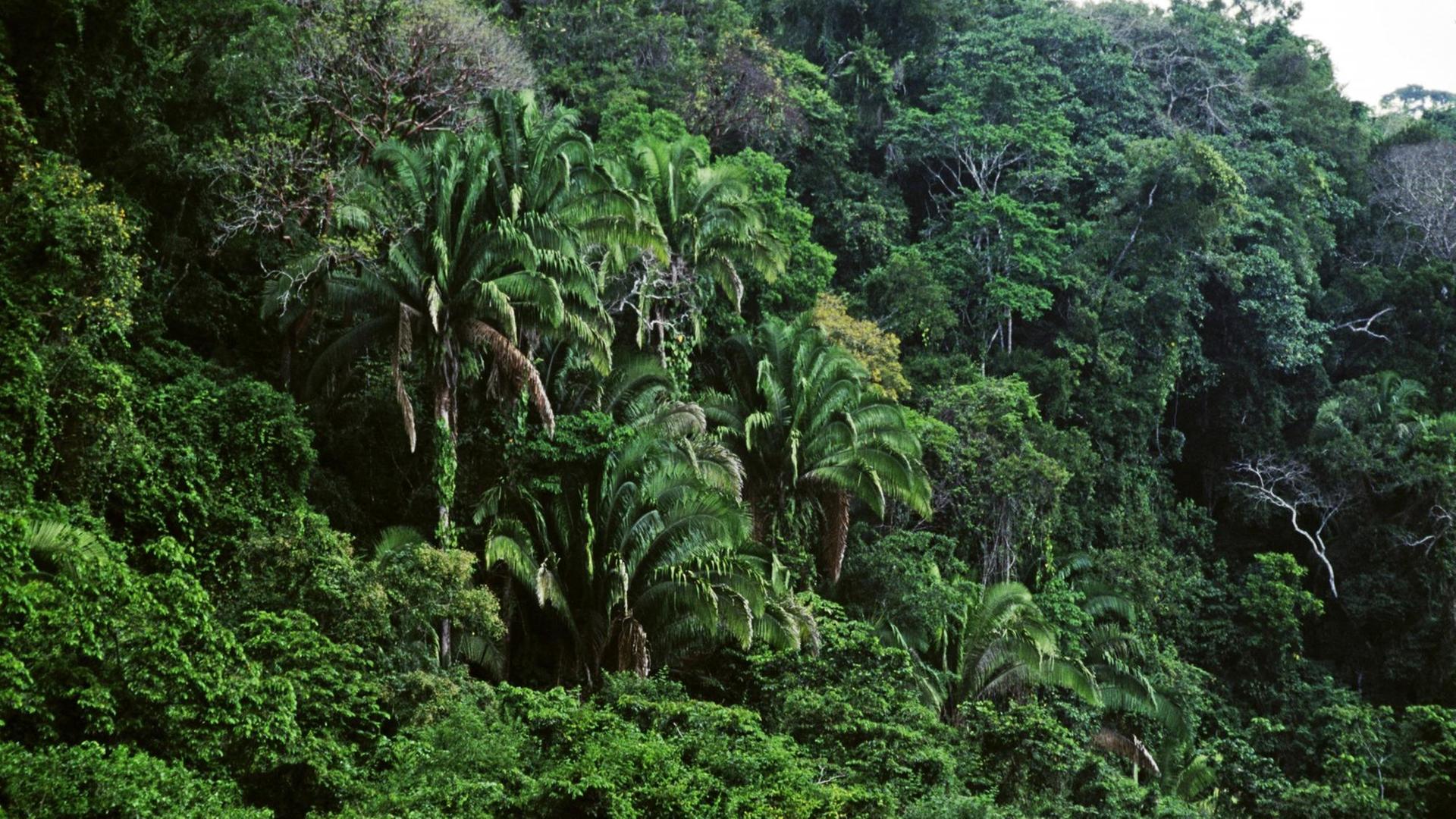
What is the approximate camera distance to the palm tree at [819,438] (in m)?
24.1

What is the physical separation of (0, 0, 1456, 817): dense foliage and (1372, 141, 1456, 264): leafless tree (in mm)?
153

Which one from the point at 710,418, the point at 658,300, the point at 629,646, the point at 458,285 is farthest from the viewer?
the point at 710,418

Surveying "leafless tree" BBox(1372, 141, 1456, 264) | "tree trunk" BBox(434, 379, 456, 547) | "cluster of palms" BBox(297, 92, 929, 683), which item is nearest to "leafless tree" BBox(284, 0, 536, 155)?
"cluster of palms" BBox(297, 92, 929, 683)

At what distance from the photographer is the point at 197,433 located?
54.2 ft

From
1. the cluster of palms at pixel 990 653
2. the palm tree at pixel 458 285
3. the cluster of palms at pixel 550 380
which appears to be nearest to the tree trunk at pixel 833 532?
the cluster of palms at pixel 990 653

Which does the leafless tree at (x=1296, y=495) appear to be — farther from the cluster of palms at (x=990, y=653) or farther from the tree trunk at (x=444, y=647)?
the tree trunk at (x=444, y=647)

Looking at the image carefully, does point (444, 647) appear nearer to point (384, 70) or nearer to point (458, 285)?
point (458, 285)

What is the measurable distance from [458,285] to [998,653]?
36.9ft

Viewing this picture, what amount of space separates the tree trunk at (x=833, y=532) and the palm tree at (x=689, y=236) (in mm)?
3841

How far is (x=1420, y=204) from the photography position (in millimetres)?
38750

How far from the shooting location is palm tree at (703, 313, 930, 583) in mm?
24078

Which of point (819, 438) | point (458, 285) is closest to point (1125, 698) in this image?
point (819, 438)

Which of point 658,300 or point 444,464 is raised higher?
point 658,300

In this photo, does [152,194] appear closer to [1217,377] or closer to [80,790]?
[80,790]
